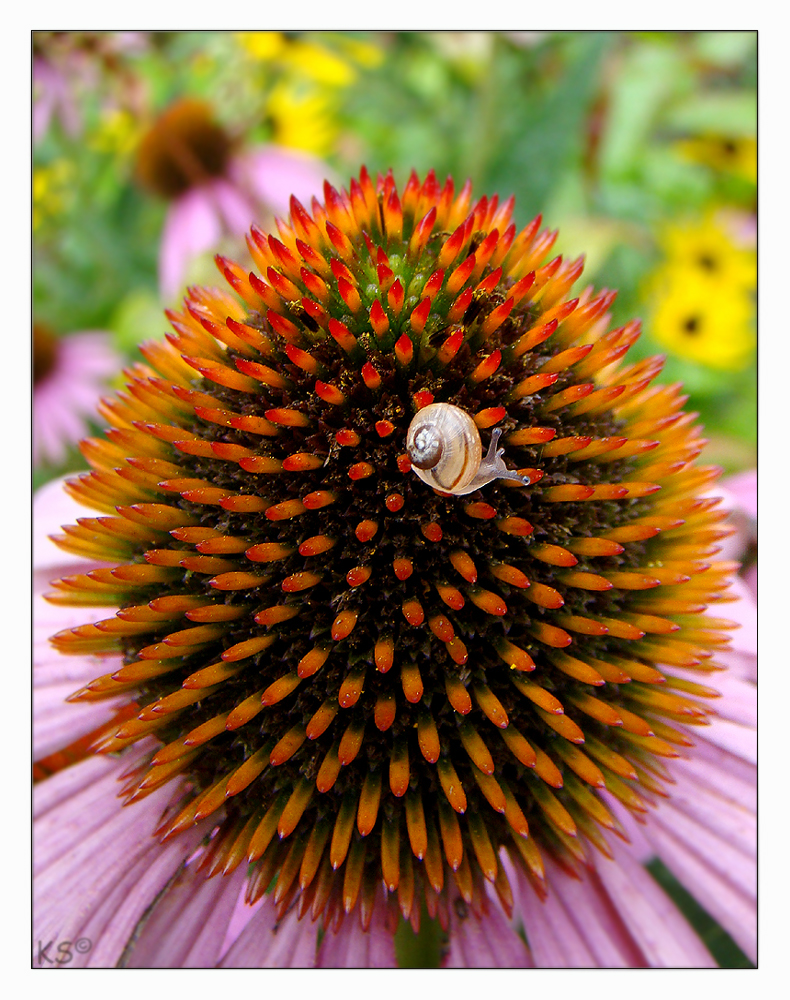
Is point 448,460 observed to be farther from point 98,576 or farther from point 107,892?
point 107,892

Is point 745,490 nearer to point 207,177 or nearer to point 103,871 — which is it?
point 103,871

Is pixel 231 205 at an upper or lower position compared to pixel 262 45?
lower

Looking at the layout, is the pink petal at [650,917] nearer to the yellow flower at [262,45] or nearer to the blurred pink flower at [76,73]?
the blurred pink flower at [76,73]

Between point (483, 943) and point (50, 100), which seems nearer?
point (483, 943)

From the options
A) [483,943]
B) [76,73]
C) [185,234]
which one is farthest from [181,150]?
[483,943]

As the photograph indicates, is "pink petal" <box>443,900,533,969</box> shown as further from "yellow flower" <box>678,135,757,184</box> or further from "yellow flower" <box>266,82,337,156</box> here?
"yellow flower" <box>266,82,337,156</box>

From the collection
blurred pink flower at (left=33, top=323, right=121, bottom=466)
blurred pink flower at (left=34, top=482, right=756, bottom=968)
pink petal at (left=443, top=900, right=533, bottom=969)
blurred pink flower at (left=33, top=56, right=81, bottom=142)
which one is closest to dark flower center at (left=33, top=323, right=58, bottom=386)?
blurred pink flower at (left=33, top=323, right=121, bottom=466)
